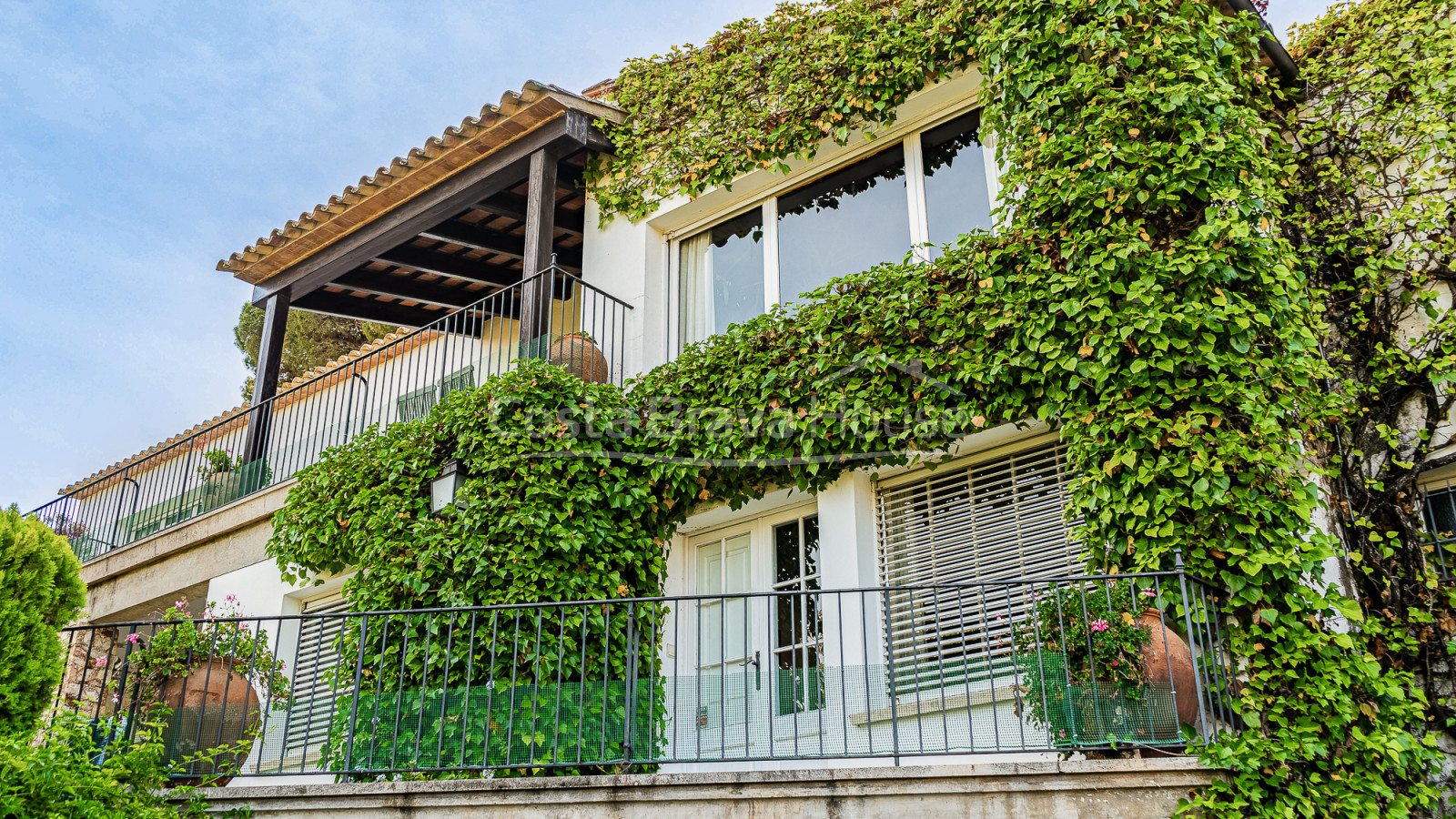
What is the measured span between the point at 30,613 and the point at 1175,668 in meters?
5.98

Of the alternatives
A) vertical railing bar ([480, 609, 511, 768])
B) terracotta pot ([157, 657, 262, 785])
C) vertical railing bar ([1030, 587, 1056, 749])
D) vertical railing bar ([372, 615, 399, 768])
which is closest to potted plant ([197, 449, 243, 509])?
terracotta pot ([157, 657, 262, 785])

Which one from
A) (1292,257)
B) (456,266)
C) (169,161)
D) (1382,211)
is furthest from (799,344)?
(169,161)

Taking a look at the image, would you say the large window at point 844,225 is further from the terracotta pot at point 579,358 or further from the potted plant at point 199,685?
the potted plant at point 199,685

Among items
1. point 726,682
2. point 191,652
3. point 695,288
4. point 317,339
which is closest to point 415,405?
point 695,288

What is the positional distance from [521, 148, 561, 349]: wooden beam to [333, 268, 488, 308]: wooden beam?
9.82ft

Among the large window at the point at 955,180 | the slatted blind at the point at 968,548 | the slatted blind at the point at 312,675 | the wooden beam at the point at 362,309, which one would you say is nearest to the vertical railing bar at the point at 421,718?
the slatted blind at the point at 312,675

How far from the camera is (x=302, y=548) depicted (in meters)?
8.80

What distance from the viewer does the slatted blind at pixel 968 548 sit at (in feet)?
21.8

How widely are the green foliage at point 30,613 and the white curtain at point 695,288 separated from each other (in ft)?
15.8

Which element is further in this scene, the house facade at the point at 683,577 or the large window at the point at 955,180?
the large window at the point at 955,180

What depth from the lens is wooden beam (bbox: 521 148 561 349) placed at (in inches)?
360

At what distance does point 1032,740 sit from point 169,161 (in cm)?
3826

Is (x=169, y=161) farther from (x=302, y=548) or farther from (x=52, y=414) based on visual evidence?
(x=302, y=548)

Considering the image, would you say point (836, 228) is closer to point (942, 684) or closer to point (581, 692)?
point (581, 692)
